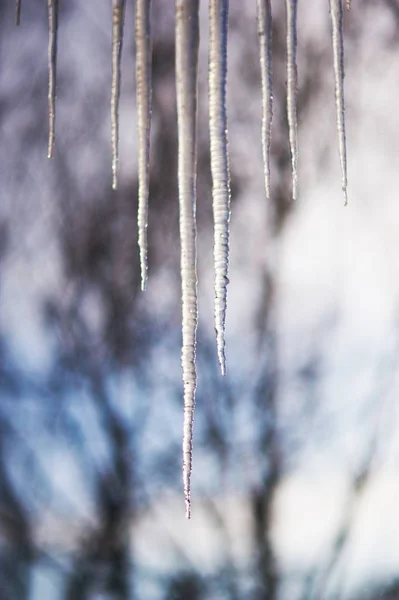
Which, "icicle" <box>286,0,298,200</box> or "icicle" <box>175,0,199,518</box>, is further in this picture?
"icicle" <box>286,0,298,200</box>

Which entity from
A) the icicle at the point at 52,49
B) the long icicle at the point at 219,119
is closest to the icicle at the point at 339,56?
the long icicle at the point at 219,119

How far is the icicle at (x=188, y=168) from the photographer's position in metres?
0.65

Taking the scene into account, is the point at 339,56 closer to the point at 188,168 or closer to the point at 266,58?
the point at 266,58

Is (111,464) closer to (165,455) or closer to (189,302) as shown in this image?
(165,455)

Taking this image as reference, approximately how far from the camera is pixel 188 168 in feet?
2.28

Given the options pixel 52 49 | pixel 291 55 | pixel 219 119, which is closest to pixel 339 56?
pixel 291 55

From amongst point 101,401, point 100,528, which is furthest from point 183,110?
point 100,528

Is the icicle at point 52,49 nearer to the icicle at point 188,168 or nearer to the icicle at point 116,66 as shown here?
the icicle at point 116,66

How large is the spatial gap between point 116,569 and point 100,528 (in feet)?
0.72

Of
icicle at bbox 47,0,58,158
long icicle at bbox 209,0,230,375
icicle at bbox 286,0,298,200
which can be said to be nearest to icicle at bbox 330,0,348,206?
icicle at bbox 286,0,298,200

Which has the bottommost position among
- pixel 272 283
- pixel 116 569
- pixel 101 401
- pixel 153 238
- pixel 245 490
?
pixel 116 569

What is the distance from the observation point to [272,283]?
300cm

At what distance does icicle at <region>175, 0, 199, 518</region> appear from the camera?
25.7 inches

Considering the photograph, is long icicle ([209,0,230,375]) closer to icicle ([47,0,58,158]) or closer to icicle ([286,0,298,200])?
icicle ([286,0,298,200])
